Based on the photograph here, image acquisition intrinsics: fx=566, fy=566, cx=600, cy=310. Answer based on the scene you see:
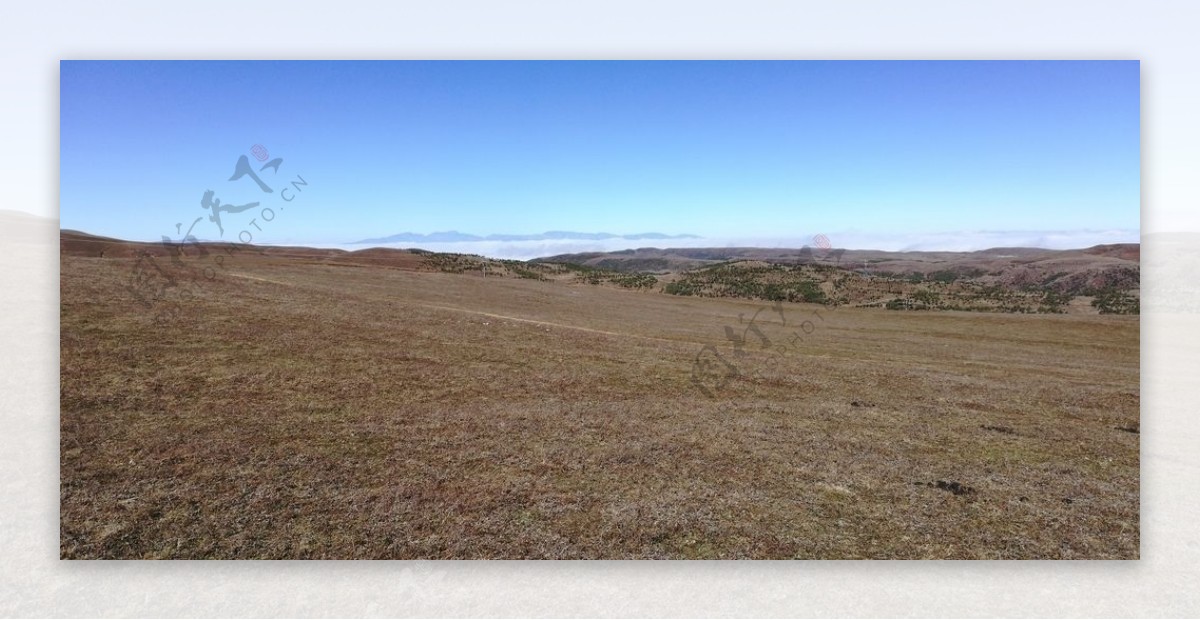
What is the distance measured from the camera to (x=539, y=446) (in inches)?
324

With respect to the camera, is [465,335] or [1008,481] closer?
[1008,481]

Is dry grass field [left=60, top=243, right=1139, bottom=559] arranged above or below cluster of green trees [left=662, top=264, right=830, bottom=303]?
below

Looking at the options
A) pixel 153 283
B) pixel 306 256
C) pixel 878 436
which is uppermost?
pixel 306 256

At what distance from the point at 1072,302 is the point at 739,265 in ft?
49.3

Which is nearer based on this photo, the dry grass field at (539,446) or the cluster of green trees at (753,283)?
the dry grass field at (539,446)

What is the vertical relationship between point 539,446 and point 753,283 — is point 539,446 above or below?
below

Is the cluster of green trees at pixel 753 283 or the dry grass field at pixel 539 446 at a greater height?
the cluster of green trees at pixel 753 283

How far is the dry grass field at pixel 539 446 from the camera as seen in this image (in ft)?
21.4

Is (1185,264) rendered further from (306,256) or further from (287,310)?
(306,256)

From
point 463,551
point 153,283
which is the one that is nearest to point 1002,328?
point 463,551

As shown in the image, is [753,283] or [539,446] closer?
[539,446]

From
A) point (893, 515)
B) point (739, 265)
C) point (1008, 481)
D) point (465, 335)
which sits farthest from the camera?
point (739, 265)

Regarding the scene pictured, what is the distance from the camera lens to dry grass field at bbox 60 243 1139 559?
6.51 meters

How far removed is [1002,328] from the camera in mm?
20750
